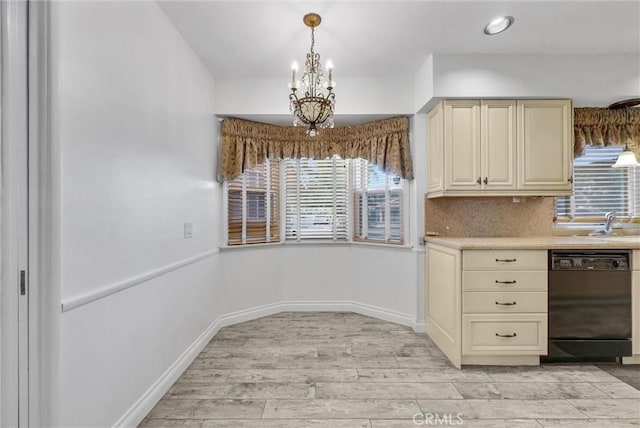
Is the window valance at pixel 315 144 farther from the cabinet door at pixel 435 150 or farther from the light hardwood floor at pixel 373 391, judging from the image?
the light hardwood floor at pixel 373 391

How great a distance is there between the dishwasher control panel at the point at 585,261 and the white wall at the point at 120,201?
2903 millimetres

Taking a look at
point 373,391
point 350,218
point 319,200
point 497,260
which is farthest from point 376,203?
point 373,391

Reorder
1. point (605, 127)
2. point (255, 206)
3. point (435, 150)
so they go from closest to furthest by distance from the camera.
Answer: point (435, 150) < point (605, 127) < point (255, 206)

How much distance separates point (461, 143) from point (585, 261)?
134 centimetres

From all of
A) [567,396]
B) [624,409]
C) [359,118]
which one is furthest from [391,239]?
[624,409]

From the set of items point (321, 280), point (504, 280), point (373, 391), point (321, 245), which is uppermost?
point (321, 245)

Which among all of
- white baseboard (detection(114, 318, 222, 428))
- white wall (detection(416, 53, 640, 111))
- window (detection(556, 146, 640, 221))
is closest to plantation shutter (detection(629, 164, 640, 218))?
window (detection(556, 146, 640, 221))

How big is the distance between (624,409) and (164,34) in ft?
12.7

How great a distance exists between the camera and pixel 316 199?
3.84m

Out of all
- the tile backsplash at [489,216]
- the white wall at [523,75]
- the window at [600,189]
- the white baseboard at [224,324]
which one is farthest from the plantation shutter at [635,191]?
the white baseboard at [224,324]

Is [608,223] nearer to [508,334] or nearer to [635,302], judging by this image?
[635,302]

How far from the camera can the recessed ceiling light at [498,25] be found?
234cm

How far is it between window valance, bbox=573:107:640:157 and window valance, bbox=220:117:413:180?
5.45ft

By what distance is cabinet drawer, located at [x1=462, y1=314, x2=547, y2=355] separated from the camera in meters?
2.45
